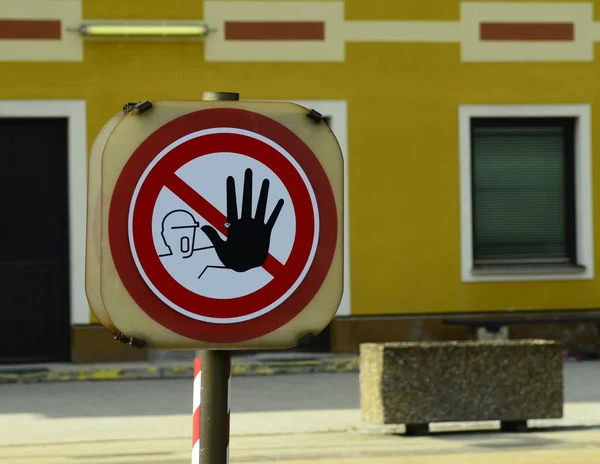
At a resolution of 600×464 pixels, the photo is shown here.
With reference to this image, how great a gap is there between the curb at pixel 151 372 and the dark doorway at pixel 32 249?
62 centimetres

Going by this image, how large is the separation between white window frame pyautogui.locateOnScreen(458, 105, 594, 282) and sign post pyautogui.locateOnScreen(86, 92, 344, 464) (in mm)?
13287

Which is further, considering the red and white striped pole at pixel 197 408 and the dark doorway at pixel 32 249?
the dark doorway at pixel 32 249

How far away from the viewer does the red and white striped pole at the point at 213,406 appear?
2365mm

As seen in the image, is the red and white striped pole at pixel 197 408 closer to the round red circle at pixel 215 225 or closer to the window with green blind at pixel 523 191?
the round red circle at pixel 215 225

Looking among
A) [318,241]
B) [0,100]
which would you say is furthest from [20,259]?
[318,241]

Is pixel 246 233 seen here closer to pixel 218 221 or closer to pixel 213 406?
pixel 218 221

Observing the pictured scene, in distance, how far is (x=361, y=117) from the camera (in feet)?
50.5

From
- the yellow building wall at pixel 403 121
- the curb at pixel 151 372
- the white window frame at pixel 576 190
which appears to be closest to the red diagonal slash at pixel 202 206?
the curb at pixel 151 372

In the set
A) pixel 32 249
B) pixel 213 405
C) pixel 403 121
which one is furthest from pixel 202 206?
pixel 403 121


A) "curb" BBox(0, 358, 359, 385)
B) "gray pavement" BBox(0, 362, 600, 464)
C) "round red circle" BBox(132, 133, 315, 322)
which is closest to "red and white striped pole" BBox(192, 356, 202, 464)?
"round red circle" BBox(132, 133, 315, 322)

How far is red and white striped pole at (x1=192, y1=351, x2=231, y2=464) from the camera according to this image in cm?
237

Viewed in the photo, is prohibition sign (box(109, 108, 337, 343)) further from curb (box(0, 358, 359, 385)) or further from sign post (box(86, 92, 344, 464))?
curb (box(0, 358, 359, 385))

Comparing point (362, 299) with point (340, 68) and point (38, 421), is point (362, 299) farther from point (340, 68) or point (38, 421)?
point (38, 421)

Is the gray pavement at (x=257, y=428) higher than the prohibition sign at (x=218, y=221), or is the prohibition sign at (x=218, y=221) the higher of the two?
the prohibition sign at (x=218, y=221)
